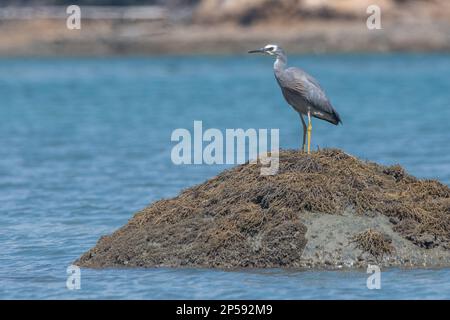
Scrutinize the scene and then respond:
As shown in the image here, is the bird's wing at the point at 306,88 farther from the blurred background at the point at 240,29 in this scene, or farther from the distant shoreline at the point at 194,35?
the blurred background at the point at 240,29

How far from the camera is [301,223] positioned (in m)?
12.3

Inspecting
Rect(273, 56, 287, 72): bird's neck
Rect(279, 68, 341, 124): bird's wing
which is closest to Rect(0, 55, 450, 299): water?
Rect(279, 68, 341, 124): bird's wing

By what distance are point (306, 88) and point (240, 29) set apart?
184 ft

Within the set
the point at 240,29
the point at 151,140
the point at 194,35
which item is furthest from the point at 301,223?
the point at 194,35

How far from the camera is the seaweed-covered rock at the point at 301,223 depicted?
1223cm

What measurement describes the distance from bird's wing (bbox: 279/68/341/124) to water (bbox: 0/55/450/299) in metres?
2.31

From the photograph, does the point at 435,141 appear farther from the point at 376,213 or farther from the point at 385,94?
the point at 385,94

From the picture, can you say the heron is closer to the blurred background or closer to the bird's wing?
the bird's wing

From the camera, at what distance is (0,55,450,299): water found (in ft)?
39.7

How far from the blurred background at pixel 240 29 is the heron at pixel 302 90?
51334 millimetres

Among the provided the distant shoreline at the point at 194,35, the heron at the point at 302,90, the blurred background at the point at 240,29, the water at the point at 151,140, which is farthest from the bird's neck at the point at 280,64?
the blurred background at the point at 240,29

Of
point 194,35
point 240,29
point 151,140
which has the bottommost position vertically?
point 151,140

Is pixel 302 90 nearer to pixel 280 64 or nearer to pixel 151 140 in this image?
pixel 280 64
